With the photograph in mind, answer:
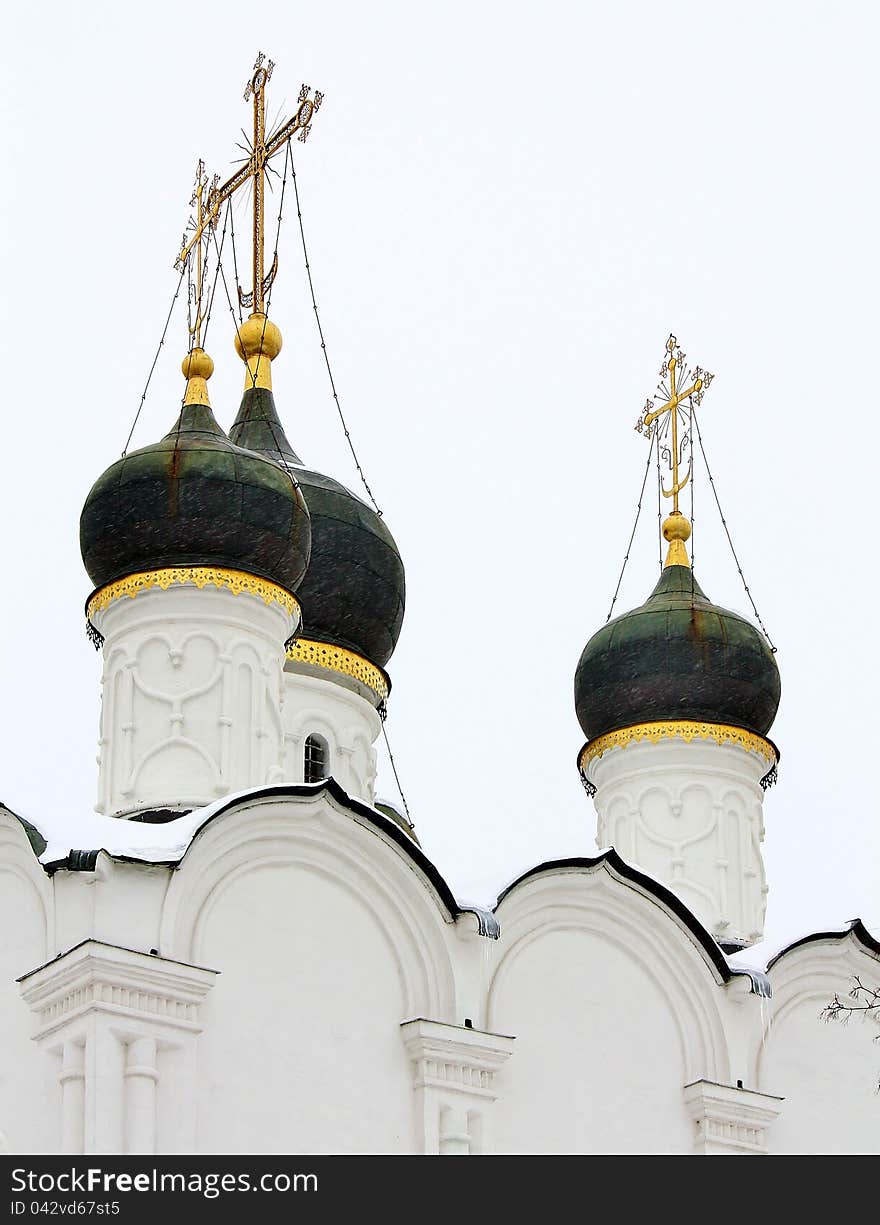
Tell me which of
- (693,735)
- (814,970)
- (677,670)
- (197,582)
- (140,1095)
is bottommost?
(140,1095)

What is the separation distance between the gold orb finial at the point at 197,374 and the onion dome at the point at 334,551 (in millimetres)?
1338

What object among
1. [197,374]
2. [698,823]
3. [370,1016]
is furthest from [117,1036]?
[698,823]

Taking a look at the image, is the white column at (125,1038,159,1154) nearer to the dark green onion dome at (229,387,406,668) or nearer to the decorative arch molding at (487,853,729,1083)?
the decorative arch molding at (487,853,729,1083)

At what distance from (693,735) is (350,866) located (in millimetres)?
4031

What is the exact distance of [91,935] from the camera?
Result: 9008mm

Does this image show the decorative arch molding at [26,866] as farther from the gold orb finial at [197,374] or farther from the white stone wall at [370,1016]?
the gold orb finial at [197,374]

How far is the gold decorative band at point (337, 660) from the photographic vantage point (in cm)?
1336

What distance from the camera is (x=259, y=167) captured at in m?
13.6

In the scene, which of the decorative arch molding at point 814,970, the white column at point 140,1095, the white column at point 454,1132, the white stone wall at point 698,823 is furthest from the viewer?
the white stone wall at point 698,823

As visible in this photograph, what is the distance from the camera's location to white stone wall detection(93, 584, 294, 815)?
11.0 metres

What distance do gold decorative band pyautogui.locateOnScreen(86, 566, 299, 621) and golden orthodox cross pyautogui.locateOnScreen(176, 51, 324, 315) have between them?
2.83 meters

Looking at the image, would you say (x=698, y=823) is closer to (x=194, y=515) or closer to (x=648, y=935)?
(x=648, y=935)

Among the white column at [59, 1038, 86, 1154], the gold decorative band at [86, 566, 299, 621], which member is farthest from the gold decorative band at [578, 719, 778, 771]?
the white column at [59, 1038, 86, 1154]

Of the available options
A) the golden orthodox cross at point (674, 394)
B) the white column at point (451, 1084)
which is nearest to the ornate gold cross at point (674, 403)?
the golden orthodox cross at point (674, 394)
